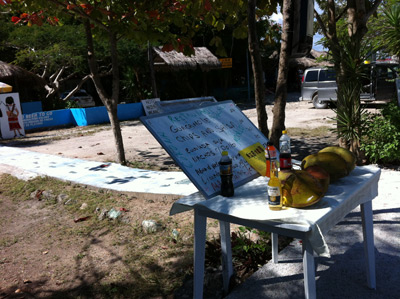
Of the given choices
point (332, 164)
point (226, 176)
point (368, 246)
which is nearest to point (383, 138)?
point (368, 246)

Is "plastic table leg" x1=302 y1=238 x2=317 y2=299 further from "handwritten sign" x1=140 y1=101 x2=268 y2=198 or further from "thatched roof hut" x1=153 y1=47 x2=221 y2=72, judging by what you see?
"thatched roof hut" x1=153 y1=47 x2=221 y2=72

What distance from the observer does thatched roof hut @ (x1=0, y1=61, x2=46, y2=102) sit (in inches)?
791

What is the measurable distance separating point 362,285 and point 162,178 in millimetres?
4330

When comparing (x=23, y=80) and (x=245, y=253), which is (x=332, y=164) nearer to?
(x=245, y=253)

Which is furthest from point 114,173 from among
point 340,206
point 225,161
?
point 340,206

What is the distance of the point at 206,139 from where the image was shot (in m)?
3.42

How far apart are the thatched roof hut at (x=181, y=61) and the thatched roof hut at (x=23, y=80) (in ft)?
21.3

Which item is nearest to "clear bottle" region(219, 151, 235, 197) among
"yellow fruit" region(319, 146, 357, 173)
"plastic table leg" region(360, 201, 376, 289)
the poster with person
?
"yellow fruit" region(319, 146, 357, 173)

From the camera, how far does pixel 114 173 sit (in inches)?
307

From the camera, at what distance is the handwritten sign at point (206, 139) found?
3102 mm

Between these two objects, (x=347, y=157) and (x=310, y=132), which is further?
(x=310, y=132)

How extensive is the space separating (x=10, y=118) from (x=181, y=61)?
10.6 metres

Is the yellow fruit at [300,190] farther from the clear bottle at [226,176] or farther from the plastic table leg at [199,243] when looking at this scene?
the plastic table leg at [199,243]

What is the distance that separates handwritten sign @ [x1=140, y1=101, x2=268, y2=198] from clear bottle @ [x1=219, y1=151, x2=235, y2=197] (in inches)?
4.5
